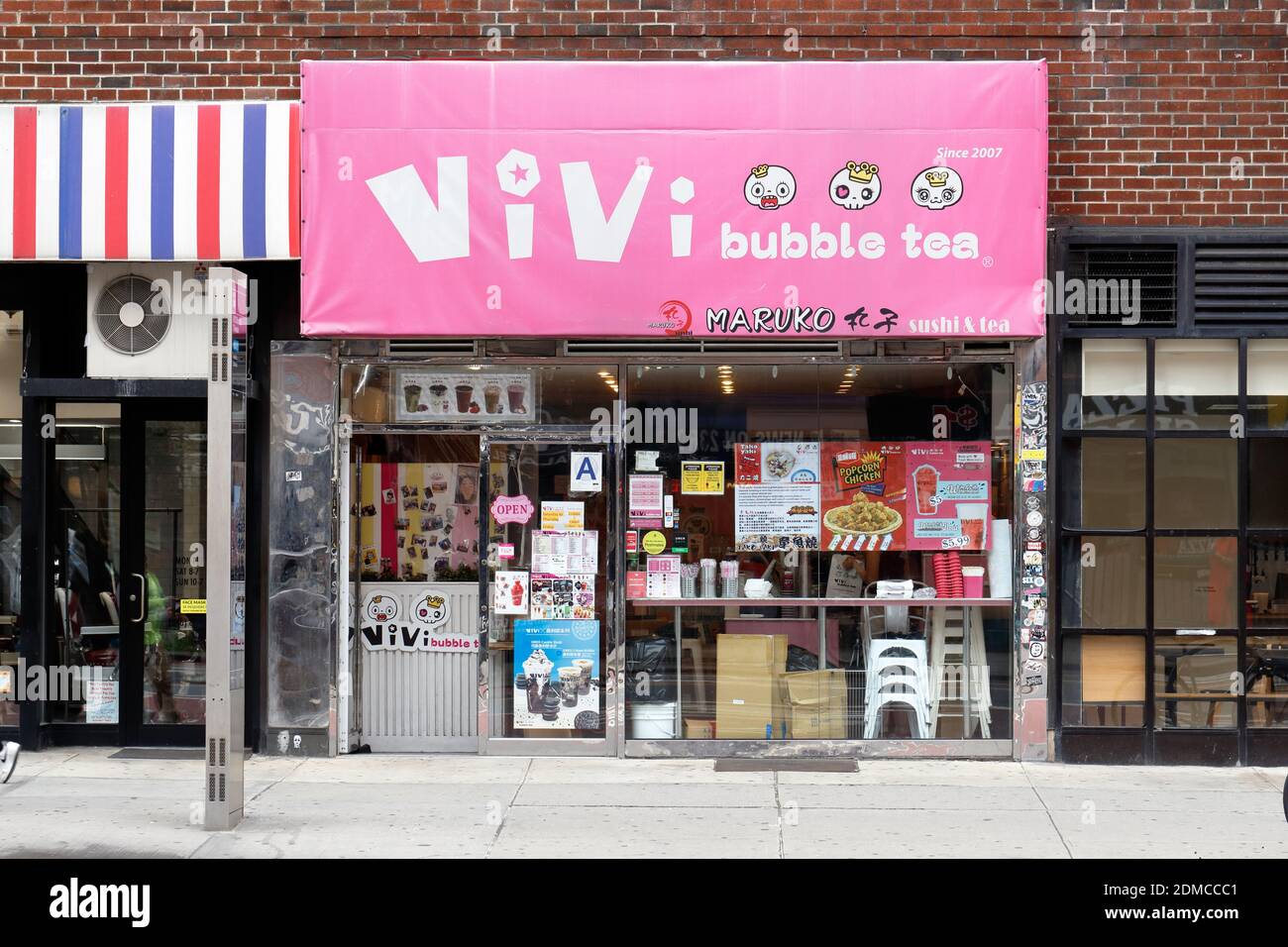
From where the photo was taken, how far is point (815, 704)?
9.66 meters

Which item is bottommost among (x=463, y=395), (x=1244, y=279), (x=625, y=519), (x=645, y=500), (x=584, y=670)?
(x=584, y=670)

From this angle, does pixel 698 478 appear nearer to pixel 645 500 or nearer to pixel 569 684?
pixel 645 500

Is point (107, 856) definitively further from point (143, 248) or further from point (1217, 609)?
point (1217, 609)

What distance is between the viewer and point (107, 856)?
7070mm

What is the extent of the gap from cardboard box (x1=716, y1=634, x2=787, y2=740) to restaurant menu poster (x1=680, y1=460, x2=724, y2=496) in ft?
3.57

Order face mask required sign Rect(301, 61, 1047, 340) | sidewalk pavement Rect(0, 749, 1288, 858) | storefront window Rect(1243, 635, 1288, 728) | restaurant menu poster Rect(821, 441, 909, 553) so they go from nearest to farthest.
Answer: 1. sidewalk pavement Rect(0, 749, 1288, 858)
2. face mask required sign Rect(301, 61, 1047, 340)
3. storefront window Rect(1243, 635, 1288, 728)
4. restaurant menu poster Rect(821, 441, 909, 553)

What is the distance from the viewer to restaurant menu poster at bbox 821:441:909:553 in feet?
31.6

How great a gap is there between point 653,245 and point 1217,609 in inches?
189

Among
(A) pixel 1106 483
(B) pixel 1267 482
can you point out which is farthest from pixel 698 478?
(B) pixel 1267 482

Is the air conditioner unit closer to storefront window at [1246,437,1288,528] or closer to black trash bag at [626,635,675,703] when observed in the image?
black trash bag at [626,635,675,703]

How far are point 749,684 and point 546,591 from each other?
166 cm

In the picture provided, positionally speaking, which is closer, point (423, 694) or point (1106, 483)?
point (1106, 483)

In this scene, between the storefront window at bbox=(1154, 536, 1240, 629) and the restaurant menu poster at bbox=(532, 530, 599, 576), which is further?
the restaurant menu poster at bbox=(532, 530, 599, 576)

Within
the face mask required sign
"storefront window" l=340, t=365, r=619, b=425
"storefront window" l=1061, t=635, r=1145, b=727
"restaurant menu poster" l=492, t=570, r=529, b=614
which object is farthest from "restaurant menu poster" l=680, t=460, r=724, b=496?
"storefront window" l=1061, t=635, r=1145, b=727
